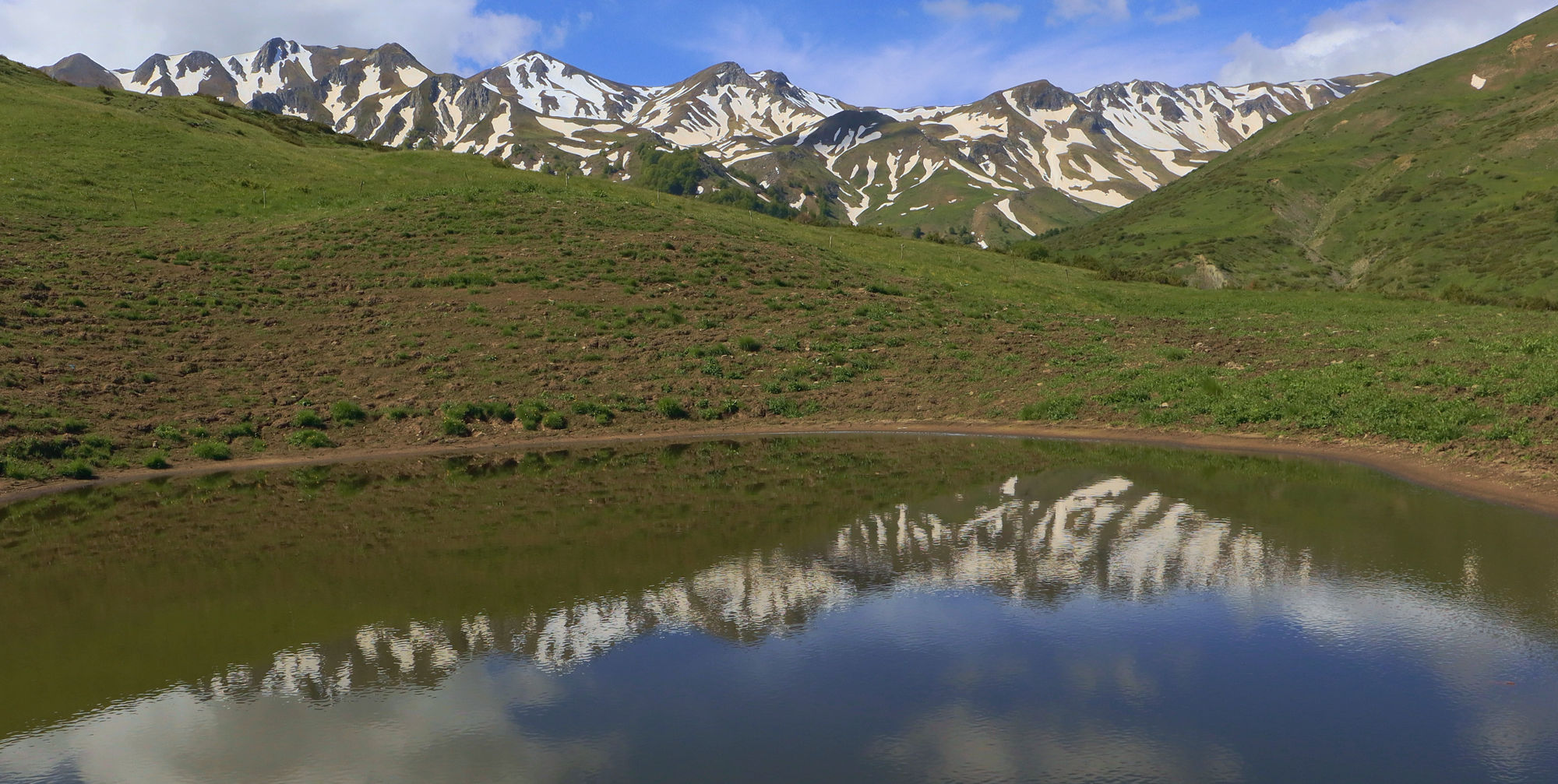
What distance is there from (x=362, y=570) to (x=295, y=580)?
93 cm

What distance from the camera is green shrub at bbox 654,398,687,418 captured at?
108ft

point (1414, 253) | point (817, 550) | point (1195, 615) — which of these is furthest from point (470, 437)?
point (1414, 253)

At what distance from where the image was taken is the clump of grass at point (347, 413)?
3039 cm

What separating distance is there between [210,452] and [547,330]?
1461cm

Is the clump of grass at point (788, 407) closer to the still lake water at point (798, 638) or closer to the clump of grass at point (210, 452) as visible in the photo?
the still lake water at point (798, 638)

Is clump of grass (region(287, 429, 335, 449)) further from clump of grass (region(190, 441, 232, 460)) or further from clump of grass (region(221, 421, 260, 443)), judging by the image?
clump of grass (region(190, 441, 232, 460))

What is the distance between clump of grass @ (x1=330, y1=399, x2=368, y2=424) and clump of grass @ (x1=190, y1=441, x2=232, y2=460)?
11.6 feet

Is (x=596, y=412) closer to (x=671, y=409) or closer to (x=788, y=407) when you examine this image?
(x=671, y=409)

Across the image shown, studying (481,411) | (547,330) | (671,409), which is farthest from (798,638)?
(547,330)

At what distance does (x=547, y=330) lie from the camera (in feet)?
130

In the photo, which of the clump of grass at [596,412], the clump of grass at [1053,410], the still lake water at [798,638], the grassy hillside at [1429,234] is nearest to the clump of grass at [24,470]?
the still lake water at [798,638]

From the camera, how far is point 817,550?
15.9m

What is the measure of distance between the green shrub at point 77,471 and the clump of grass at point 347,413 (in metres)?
6.71

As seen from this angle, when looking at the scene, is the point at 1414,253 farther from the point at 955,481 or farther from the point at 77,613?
the point at 77,613
